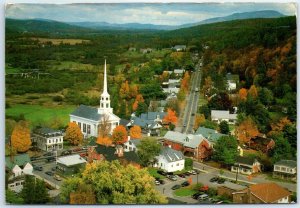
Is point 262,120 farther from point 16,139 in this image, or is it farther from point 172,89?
point 16,139

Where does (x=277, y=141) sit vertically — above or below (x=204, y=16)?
below

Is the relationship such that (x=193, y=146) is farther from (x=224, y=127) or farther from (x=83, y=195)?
(x=83, y=195)

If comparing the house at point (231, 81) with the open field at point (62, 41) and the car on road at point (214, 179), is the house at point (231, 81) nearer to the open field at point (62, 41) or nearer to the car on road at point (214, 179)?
the car on road at point (214, 179)

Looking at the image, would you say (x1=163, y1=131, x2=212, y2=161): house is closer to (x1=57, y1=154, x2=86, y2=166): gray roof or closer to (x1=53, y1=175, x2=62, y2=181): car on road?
(x1=57, y1=154, x2=86, y2=166): gray roof

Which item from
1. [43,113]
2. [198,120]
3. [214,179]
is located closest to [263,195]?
[214,179]

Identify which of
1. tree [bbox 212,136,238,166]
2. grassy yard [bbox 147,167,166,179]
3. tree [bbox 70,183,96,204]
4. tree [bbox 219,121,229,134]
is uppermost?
Answer: tree [bbox 219,121,229,134]

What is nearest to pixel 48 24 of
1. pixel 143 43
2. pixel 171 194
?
pixel 143 43

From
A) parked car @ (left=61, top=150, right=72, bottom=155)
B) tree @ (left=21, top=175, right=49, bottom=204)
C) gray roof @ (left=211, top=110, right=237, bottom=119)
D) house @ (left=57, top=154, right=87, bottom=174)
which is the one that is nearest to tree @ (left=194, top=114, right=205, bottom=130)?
gray roof @ (left=211, top=110, right=237, bottom=119)
